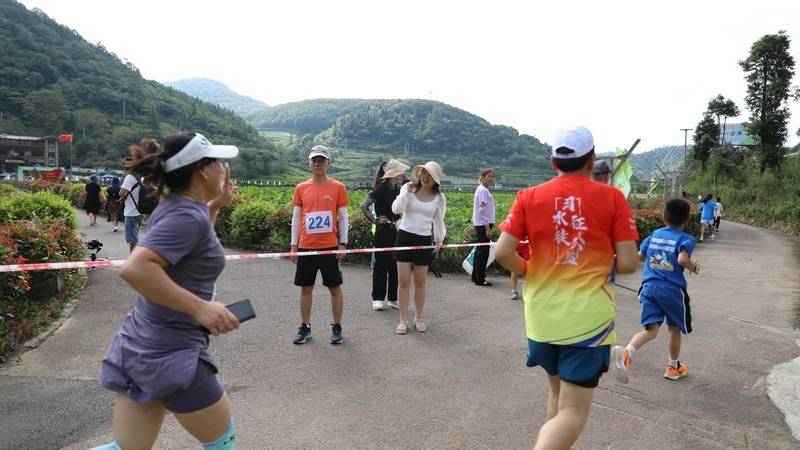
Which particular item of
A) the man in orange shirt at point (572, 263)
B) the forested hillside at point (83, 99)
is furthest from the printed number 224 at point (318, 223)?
the forested hillside at point (83, 99)

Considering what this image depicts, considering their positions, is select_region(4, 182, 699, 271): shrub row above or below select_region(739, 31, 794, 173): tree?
below

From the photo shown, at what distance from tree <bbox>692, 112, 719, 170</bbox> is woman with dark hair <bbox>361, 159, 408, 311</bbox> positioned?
47.3 m

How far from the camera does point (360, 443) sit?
324 cm

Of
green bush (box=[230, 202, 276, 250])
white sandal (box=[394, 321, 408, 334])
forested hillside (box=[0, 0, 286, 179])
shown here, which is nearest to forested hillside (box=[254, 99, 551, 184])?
forested hillside (box=[0, 0, 286, 179])

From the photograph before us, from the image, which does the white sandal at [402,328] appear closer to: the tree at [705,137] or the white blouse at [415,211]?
the white blouse at [415,211]

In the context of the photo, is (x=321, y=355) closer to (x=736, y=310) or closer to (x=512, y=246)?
(x=512, y=246)

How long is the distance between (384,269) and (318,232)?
2029 mm

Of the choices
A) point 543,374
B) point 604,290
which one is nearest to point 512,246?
point 604,290

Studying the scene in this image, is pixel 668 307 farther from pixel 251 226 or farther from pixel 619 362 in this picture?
pixel 251 226

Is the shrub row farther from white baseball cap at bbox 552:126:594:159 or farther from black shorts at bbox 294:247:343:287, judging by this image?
white baseball cap at bbox 552:126:594:159

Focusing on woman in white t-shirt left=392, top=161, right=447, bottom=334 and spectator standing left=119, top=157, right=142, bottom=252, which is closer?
woman in white t-shirt left=392, top=161, right=447, bottom=334

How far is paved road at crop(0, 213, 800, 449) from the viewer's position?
336 cm

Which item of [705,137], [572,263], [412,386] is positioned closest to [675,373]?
[412,386]

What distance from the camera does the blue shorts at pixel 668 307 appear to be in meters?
4.43
